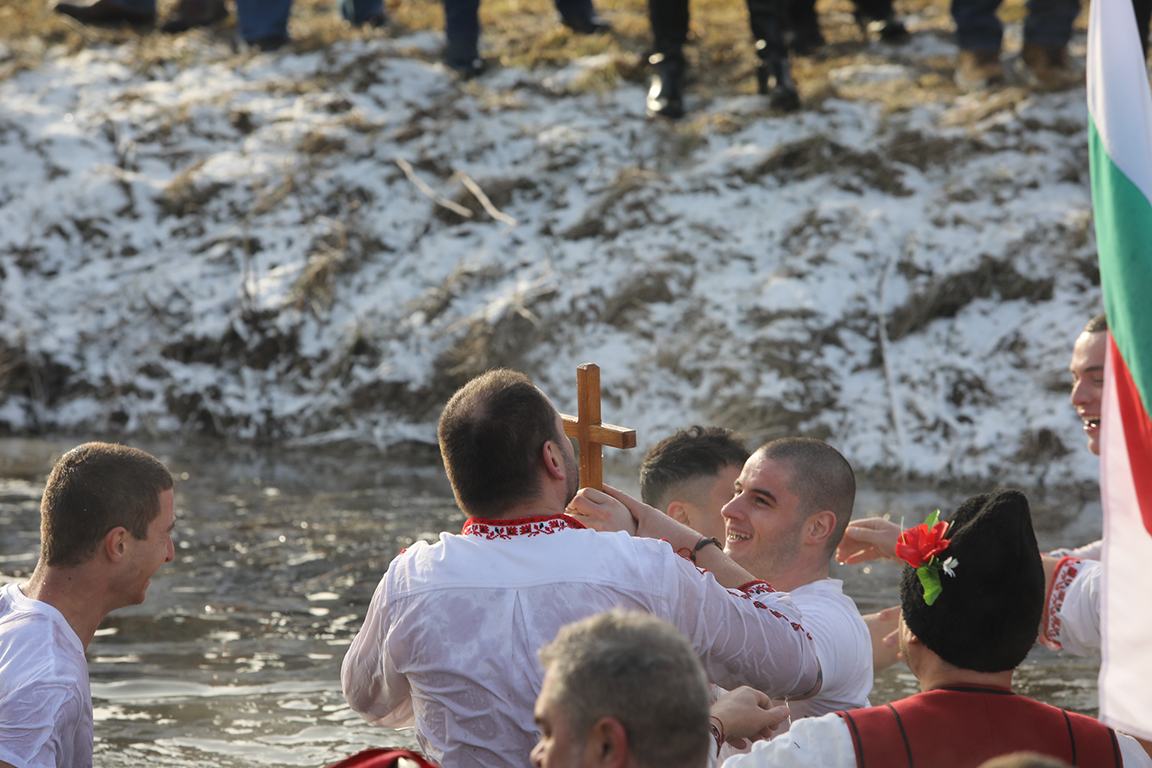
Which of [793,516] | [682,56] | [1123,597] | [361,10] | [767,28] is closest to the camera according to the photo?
[1123,597]

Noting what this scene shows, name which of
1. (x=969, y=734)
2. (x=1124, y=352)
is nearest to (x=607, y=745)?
(x=969, y=734)

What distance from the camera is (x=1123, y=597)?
236 cm

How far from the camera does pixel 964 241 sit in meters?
8.39

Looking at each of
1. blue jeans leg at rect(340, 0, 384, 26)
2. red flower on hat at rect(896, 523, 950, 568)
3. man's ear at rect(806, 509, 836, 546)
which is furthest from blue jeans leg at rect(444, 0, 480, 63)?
red flower on hat at rect(896, 523, 950, 568)

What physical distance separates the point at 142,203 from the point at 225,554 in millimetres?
5066

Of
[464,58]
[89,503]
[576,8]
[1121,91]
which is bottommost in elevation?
[89,503]

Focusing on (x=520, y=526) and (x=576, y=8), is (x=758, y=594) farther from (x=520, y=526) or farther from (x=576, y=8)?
(x=576, y=8)

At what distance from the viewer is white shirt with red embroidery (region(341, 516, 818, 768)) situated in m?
2.48

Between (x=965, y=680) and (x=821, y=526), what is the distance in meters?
0.96

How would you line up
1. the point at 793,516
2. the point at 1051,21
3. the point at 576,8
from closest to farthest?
the point at 793,516
the point at 1051,21
the point at 576,8

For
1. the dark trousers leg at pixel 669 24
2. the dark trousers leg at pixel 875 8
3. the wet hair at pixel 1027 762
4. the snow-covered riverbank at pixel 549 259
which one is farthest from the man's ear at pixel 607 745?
the dark trousers leg at pixel 875 8

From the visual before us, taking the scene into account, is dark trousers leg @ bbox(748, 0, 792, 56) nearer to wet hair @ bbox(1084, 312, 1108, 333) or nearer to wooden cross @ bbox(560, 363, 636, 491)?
wet hair @ bbox(1084, 312, 1108, 333)

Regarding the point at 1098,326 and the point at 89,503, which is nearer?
the point at 89,503

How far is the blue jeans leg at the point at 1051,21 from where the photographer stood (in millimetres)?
8977
